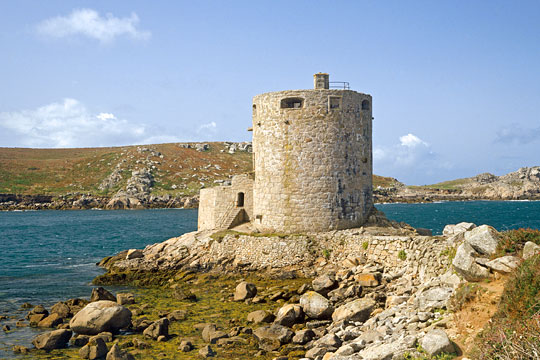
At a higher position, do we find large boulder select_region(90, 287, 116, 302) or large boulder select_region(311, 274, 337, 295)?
large boulder select_region(311, 274, 337, 295)

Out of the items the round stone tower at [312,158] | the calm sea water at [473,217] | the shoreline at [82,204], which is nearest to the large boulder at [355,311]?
the round stone tower at [312,158]

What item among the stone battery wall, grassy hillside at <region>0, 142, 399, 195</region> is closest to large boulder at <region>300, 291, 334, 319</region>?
the stone battery wall

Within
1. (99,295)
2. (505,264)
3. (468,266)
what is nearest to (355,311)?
(468,266)

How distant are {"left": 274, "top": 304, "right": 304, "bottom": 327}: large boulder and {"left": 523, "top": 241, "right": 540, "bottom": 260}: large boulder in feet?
25.5

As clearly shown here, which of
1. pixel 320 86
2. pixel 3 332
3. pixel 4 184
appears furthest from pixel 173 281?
pixel 4 184

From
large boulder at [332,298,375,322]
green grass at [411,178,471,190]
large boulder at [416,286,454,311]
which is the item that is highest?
green grass at [411,178,471,190]

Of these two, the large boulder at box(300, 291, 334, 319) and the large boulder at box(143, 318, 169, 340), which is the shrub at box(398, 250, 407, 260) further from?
the large boulder at box(143, 318, 169, 340)

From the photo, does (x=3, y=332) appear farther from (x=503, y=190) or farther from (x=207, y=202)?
(x=503, y=190)

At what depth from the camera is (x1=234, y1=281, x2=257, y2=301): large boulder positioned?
20742 mm

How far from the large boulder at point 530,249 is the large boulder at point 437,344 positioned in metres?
3.36

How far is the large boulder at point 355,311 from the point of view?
1627 cm

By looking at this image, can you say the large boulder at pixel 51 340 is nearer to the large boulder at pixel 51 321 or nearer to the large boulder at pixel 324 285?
the large boulder at pixel 51 321

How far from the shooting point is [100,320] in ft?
56.9

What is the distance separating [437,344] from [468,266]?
3.69 meters
